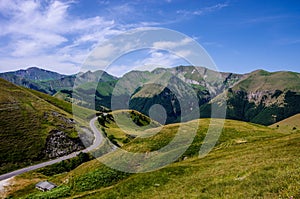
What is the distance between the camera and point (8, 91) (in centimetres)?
18712

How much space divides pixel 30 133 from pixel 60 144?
641 inches

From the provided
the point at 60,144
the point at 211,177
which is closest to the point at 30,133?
the point at 60,144

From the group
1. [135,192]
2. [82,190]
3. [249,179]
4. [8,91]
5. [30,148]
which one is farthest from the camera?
[8,91]

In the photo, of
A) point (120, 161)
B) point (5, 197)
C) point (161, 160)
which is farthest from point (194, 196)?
point (5, 197)

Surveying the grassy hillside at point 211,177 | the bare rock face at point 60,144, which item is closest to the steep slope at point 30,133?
the bare rock face at point 60,144

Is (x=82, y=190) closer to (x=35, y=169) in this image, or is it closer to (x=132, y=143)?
(x=132, y=143)

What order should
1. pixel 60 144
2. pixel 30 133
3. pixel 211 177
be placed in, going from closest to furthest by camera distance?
pixel 211 177, pixel 30 133, pixel 60 144

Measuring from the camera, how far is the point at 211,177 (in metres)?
27.8

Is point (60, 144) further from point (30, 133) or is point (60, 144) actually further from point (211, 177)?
point (211, 177)

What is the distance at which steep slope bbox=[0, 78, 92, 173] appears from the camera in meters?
115

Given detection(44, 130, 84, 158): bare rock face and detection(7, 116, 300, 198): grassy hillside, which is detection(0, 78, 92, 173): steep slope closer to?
detection(44, 130, 84, 158): bare rock face

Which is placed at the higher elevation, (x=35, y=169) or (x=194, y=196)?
(x=194, y=196)

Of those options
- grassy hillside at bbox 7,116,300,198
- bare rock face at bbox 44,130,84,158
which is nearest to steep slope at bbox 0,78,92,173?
bare rock face at bbox 44,130,84,158

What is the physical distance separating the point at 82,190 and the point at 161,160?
47.6 ft
